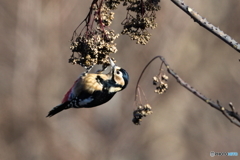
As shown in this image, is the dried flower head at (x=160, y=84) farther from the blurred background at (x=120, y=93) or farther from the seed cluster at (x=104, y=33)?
the blurred background at (x=120, y=93)

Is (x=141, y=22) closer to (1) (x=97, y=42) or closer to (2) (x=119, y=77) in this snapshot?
(1) (x=97, y=42)

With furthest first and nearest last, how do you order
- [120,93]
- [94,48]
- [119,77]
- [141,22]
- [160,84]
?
[120,93] < [119,77] < [160,84] < [141,22] < [94,48]

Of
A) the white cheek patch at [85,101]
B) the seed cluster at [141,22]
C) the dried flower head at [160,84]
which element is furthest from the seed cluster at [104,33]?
the white cheek patch at [85,101]

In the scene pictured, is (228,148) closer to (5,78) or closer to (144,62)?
(144,62)

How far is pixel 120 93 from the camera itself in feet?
24.7

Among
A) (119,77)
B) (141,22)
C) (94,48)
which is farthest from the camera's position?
(119,77)

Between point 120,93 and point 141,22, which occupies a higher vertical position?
point 120,93

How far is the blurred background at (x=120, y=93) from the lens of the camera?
6.93m

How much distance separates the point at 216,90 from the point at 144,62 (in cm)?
167

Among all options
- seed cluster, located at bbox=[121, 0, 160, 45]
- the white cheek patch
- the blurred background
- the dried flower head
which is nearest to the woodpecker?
the white cheek patch

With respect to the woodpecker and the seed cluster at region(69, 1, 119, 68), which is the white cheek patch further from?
the seed cluster at region(69, 1, 119, 68)

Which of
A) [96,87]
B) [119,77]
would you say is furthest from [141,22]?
[96,87]

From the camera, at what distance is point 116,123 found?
295 inches

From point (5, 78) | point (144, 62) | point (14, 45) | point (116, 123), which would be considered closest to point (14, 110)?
point (5, 78)
